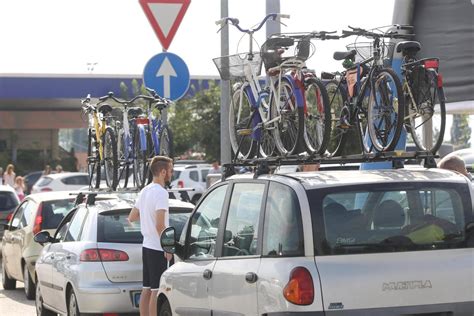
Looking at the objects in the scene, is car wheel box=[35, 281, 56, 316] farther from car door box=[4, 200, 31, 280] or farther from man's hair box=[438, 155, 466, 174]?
man's hair box=[438, 155, 466, 174]

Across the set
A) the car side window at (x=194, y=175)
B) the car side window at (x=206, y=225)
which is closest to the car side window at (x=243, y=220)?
the car side window at (x=206, y=225)

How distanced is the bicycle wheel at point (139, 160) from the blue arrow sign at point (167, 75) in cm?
72

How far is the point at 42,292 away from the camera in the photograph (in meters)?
12.6

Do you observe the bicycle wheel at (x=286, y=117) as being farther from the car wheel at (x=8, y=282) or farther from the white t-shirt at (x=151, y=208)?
the car wheel at (x=8, y=282)

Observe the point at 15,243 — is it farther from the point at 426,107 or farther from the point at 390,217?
the point at 390,217

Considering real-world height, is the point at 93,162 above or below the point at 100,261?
above

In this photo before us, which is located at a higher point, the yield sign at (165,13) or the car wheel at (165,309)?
the yield sign at (165,13)

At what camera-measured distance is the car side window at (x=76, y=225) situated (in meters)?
11.6

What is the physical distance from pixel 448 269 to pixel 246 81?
440 centimetres

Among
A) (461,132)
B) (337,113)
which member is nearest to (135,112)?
(337,113)

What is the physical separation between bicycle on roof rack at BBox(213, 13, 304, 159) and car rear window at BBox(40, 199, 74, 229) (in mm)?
5351

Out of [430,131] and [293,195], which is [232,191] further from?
[430,131]

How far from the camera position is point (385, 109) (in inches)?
339

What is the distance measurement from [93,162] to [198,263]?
6.13 meters
